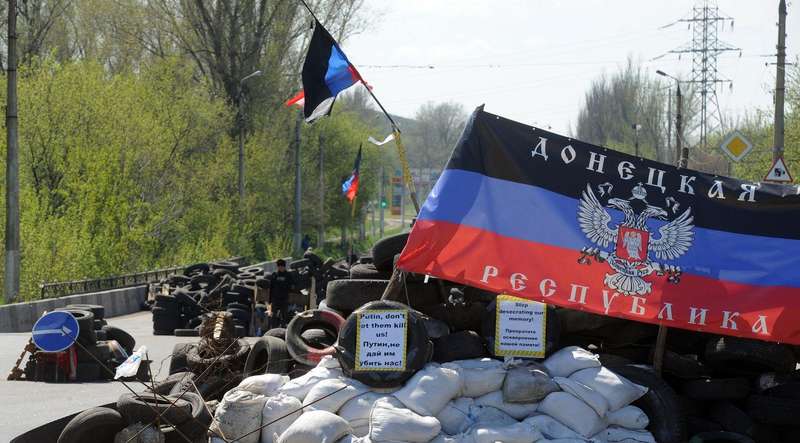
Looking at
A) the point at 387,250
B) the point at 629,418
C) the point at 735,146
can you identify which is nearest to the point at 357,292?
the point at 387,250

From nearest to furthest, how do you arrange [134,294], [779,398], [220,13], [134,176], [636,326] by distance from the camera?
[779,398], [636,326], [134,294], [134,176], [220,13]

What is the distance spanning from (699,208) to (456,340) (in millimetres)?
2303

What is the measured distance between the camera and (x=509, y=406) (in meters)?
9.02

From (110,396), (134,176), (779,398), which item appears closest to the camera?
(779,398)

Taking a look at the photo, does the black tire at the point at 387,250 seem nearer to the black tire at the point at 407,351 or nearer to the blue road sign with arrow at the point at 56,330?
the black tire at the point at 407,351

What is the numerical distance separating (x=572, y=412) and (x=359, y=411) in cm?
160

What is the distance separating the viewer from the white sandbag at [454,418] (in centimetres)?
878

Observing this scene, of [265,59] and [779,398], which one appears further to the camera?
[265,59]

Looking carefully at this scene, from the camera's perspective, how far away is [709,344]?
32.6 feet

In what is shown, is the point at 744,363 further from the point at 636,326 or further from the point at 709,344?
the point at 636,326

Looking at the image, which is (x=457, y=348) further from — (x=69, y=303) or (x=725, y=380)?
(x=69, y=303)

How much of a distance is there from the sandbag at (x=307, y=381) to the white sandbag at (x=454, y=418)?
0.85 metres

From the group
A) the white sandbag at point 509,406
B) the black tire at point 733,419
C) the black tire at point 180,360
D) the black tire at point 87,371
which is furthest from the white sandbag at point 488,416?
the black tire at point 87,371

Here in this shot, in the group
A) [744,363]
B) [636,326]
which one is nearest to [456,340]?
[636,326]
